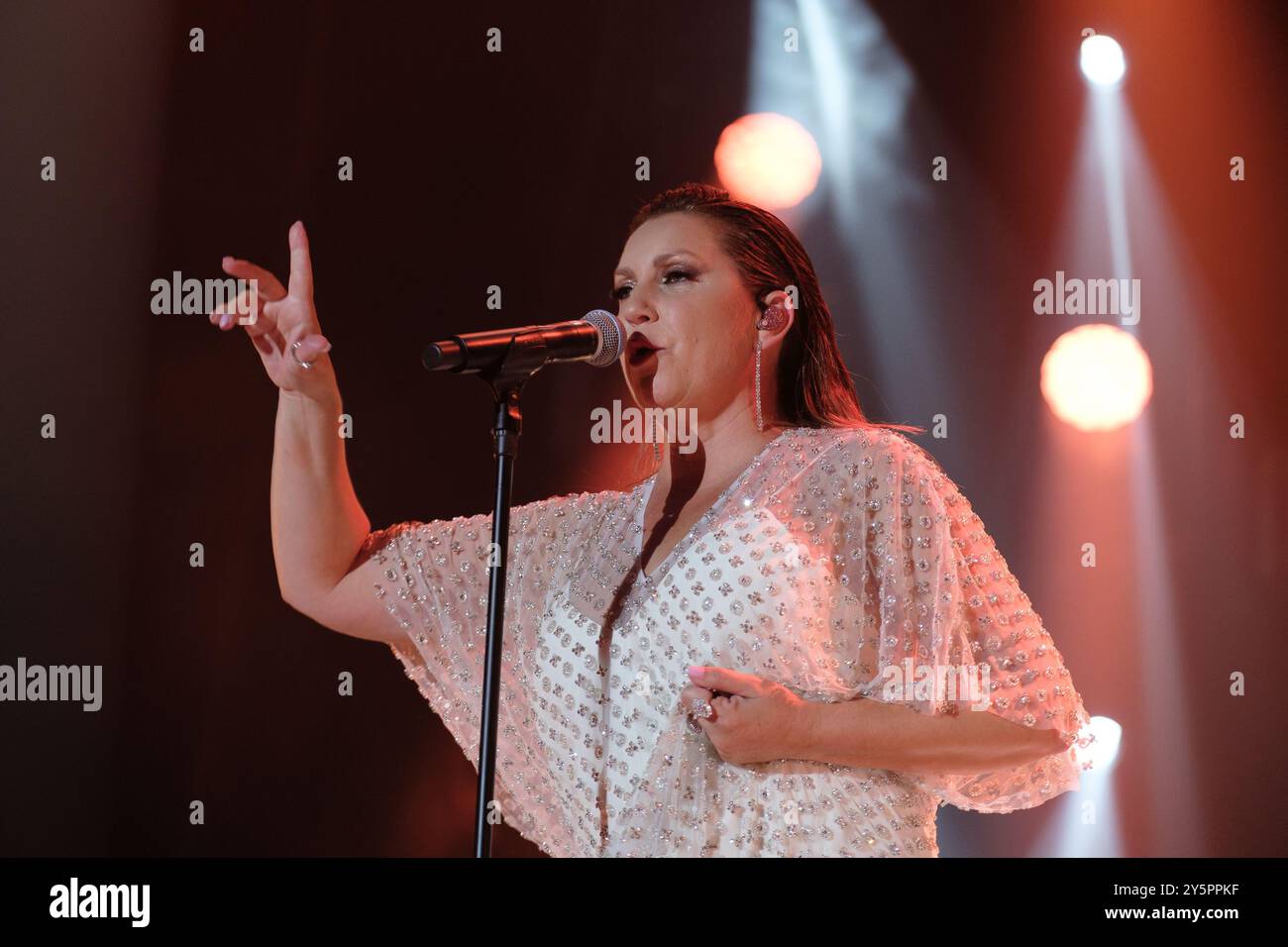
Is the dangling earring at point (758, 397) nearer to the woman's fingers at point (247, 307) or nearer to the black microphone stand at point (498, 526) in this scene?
the black microphone stand at point (498, 526)

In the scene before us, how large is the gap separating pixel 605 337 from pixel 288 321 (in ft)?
1.45

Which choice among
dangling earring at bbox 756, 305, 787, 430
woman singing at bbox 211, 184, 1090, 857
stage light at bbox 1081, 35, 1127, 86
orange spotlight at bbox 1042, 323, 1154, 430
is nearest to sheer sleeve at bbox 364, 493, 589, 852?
woman singing at bbox 211, 184, 1090, 857

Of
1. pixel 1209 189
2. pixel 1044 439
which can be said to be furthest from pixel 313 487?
pixel 1209 189

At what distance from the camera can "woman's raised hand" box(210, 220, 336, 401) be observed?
1652 mm

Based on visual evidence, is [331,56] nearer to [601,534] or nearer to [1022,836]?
[601,534]

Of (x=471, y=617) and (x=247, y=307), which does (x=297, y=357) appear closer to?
(x=247, y=307)

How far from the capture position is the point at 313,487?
6.24 feet

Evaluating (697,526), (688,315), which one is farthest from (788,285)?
(697,526)

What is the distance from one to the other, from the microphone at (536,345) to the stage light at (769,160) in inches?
31.8

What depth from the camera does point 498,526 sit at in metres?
1.45

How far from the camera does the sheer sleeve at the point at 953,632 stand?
165 centimetres

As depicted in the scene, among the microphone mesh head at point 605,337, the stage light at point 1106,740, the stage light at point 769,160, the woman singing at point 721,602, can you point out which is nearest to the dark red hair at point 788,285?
the woman singing at point 721,602

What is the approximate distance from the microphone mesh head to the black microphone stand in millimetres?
89

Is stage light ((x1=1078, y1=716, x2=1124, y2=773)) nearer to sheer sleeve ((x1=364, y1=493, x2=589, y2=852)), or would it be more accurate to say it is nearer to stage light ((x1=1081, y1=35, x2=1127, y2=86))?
sheer sleeve ((x1=364, y1=493, x2=589, y2=852))
